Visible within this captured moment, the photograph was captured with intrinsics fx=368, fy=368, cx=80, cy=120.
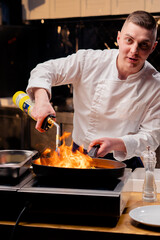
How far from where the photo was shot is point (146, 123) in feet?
6.63

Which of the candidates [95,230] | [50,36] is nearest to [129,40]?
[95,230]

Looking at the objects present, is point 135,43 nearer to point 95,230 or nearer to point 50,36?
point 95,230

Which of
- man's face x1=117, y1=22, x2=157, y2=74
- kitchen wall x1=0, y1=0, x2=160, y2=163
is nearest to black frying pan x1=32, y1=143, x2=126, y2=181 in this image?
man's face x1=117, y1=22, x2=157, y2=74

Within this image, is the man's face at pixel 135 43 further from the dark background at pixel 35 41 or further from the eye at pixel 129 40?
the dark background at pixel 35 41

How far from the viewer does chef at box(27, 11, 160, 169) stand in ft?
6.12

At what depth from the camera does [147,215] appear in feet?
3.72

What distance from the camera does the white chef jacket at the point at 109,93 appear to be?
2025 millimetres

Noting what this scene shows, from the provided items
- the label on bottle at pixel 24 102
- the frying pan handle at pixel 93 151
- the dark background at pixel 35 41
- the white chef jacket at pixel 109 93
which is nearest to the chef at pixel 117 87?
the white chef jacket at pixel 109 93

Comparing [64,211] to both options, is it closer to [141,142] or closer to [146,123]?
[141,142]

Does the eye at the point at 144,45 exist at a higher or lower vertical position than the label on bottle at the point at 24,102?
higher

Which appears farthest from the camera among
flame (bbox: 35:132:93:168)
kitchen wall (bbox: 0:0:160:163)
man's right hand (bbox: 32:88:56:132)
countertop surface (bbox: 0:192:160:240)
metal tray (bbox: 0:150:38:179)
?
kitchen wall (bbox: 0:0:160:163)

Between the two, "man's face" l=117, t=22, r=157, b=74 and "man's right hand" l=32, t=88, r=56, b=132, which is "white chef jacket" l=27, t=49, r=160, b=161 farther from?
"man's right hand" l=32, t=88, r=56, b=132

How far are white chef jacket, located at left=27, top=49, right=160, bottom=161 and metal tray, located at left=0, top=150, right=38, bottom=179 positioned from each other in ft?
2.25

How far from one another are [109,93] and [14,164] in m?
1.01
